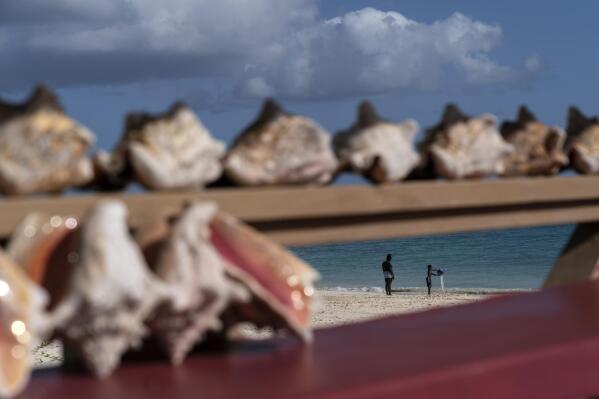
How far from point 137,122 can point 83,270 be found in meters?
0.47

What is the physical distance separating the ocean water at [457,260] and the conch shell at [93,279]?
26217 millimetres

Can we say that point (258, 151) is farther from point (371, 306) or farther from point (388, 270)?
point (388, 270)

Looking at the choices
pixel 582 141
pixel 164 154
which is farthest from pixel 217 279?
pixel 582 141

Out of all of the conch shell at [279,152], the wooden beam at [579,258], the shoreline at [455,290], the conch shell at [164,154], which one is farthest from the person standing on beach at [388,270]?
the conch shell at [164,154]

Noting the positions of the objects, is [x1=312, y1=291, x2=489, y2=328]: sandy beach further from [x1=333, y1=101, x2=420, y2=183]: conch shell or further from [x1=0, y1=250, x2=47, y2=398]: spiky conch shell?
[x1=0, y1=250, x2=47, y2=398]: spiky conch shell

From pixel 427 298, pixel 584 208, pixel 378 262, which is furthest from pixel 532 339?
pixel 378 262

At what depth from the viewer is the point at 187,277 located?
1662mm

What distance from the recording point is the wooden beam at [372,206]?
1817mm

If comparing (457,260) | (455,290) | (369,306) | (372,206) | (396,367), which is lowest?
(457,260)

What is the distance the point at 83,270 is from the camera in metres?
1.57

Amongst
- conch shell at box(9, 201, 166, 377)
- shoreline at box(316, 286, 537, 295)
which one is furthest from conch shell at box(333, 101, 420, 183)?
shoreline at box(316, 286, 537, 295)

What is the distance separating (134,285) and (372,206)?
0.72 metres

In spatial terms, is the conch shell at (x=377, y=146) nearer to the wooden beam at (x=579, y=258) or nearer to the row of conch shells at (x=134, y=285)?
the row of conch shells at (x=134, y=285)

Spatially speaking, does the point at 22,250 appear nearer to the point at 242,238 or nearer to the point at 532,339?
the point at 242,238
